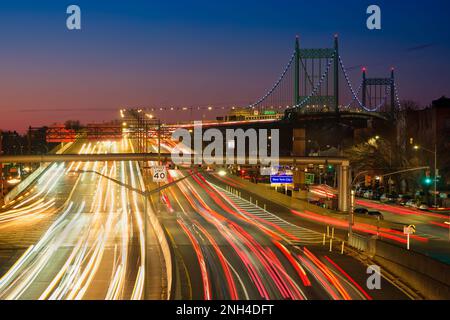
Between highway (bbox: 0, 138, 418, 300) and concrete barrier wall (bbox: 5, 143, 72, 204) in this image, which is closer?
highway (bbox: 0, 138, 418, 300)

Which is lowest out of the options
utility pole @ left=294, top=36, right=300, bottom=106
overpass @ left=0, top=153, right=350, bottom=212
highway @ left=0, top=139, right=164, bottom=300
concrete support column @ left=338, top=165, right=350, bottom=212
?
highway @ left=0, top=139, right=164, bottom=300

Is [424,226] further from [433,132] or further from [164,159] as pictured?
[433,132]

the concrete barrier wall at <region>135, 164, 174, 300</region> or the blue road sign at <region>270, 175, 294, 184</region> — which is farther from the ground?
the blue road sign at <region>270, 175, 294, 184</region>

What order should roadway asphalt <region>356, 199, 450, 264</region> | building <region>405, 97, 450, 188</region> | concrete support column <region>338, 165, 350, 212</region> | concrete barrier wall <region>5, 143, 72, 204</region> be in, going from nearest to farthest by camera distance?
roadway asphalt <region>356, 199, 450, 264</region> < concrete support column <region>338, 165, 350, 212</region> < concrete barrier wall <region>5, 143, 72, 204</region> < building <region>405, 97, 450, 188</region>

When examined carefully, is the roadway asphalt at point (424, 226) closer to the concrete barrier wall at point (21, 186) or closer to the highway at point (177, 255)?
the highway at point (177, 255)

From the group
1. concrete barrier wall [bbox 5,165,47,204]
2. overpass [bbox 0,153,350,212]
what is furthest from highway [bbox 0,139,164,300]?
overpass [bbox 0,153,350,212]

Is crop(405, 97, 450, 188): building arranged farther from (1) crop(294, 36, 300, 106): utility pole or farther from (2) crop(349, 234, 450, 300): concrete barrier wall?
(2) crop(349, 234, 450, 300): concrete barrier wall

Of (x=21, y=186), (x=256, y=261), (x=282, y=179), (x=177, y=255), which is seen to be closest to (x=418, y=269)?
(x=256, y=261)
